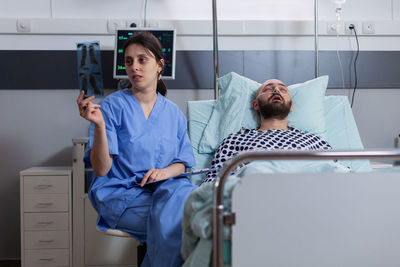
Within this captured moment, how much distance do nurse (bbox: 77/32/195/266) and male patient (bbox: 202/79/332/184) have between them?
0.75 ft

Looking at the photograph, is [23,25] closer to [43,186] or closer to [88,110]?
[43,186]

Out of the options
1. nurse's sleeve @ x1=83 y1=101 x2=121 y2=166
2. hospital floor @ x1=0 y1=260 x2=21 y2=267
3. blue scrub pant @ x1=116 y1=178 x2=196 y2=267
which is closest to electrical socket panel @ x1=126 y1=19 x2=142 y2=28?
nurse's sleeve @ x1=83 y1=101 x2=121 y2=166

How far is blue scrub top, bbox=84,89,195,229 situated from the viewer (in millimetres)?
1710

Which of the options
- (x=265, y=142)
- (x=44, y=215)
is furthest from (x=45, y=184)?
(x=265, y=142)

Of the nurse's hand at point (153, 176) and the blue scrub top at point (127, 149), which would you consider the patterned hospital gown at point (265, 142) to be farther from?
the nurse's hand at point (153, 176)

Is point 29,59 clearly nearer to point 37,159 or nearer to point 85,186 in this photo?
point 37,159

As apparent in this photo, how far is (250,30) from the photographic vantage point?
2961 millimetres

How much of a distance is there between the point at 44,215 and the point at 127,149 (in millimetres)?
1026

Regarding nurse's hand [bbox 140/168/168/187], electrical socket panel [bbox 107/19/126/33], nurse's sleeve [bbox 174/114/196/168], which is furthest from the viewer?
electrical socket panel [bbox 107/19/126/33]

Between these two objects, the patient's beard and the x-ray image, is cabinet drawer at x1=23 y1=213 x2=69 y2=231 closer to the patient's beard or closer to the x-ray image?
the x-ray image

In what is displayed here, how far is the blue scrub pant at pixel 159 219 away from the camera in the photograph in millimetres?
1484

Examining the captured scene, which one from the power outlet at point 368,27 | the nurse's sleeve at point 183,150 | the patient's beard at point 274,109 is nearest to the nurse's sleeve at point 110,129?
the nurse's sleeve at point 183,150

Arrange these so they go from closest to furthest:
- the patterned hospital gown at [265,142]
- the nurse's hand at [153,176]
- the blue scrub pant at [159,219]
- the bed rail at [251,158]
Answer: the bed rail at [251,158] < the blue scrub pant at [159,219] < the nurse's hand at [153,176] < the patterned hospital gown at [265,142]

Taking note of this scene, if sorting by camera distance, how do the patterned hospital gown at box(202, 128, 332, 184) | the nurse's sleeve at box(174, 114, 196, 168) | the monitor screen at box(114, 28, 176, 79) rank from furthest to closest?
the monitor screen at box(114, 28, 176, 79) < the patterned hospital gown at box(202, 128, 332, 184) < the nurse's sleeve at box(174, 114, 196, 168)
